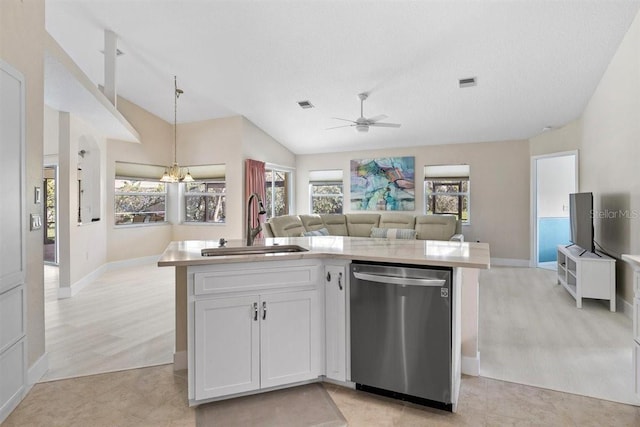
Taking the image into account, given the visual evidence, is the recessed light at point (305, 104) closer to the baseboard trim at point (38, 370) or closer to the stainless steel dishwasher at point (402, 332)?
the stainless steel dishwasher at point (402, 332)

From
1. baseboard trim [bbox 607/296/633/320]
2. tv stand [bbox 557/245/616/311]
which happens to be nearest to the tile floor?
baseboard trim [bbox 607/296/633/320]

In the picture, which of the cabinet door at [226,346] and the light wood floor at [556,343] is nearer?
the cabinet door at [226,346]

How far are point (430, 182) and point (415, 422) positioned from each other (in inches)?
233

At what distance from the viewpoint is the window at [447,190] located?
698 centimetres

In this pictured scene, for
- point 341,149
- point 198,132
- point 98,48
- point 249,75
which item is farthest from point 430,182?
point 98,48

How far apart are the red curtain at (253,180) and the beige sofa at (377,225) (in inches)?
33.5

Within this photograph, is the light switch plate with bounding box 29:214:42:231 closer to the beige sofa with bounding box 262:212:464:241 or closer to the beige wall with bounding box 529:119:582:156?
the beige sofa with bounding box 262:212:464:241

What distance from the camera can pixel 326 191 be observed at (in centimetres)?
825

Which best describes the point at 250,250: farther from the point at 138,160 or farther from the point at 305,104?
the point at 138,160

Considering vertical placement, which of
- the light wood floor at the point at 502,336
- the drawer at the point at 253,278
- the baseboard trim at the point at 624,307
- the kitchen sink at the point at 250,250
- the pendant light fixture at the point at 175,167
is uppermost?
the pendant light fixture at the point at 175,167

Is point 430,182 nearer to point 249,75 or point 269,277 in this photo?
point 249,75

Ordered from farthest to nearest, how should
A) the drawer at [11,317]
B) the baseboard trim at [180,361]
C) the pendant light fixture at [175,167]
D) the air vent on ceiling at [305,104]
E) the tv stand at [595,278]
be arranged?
the air vent on ceiling at [305,104]
the pendant light fixture at [175,167]
the tv stand at [595,278]
the baseboard trim at [180,361]
the drawer at [11,317]

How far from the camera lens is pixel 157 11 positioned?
3.64m

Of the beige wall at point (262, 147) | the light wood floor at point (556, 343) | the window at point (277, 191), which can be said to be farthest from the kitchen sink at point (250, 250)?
the window at point (277, 191)
